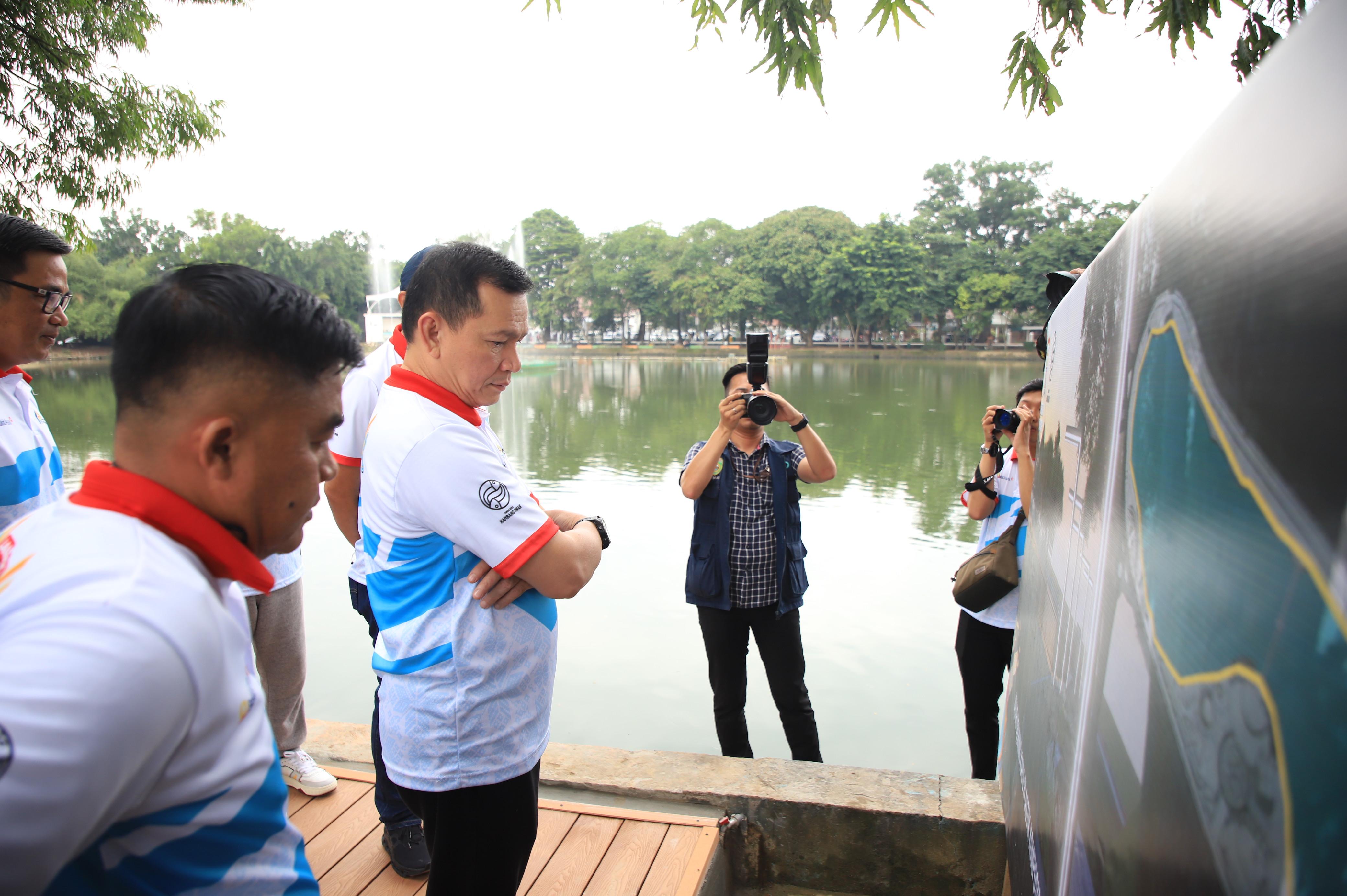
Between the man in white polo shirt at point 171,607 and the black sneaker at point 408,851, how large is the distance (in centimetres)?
143

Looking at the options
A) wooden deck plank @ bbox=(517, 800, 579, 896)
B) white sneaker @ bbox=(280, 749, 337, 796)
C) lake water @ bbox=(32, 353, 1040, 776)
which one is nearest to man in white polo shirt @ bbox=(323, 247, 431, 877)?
white sneaker @ bbox=(280, 749, 337, 796)

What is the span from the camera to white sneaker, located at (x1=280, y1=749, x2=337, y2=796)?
2.48 metres

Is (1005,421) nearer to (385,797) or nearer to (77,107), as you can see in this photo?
(385,797)

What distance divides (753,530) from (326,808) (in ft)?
5.53

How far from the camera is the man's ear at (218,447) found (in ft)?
2.50

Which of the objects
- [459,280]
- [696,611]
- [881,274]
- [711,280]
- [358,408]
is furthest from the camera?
[711,280]

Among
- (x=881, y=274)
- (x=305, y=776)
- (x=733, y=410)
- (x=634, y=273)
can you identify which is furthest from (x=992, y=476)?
(x=634, y=273)

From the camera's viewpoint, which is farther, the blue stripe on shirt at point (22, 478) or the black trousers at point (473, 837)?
the blue stripe on shirt at point (22, 478)

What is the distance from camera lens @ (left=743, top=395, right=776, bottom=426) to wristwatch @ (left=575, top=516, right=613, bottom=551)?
130cm

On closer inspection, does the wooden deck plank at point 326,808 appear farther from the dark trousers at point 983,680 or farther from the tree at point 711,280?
the tree at point 711,280

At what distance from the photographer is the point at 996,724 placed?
117 inches

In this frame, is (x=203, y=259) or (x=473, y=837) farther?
(x=203, y=259)

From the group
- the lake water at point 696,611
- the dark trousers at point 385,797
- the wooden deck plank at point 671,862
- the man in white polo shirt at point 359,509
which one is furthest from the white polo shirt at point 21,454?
the lake water at point 696,611

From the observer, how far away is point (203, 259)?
49.5 meters
